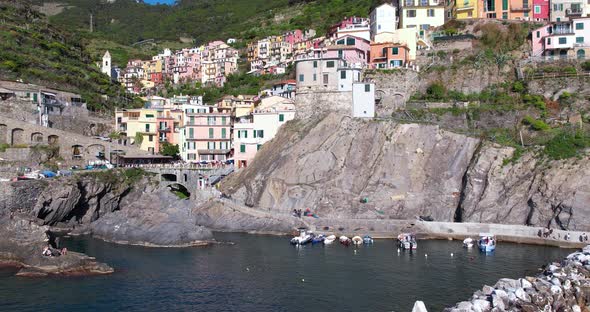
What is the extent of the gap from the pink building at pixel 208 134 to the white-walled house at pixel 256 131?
3.87 m

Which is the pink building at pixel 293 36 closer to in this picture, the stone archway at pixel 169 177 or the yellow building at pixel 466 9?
the yellow building at pixel 466 9

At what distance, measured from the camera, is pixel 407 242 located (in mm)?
49281

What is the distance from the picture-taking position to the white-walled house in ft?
226

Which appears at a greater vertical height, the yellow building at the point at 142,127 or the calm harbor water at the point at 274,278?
the yellow building at the point at 142,127

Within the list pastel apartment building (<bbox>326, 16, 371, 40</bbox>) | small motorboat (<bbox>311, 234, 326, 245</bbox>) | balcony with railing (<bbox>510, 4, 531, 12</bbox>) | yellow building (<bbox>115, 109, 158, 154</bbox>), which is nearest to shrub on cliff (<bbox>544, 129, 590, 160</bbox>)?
small motorboat (<bbox>311, 234, 326, 245</bbox>)

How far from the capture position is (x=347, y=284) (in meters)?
39.3

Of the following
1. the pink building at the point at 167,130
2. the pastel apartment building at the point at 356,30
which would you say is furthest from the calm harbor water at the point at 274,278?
the pastel apartment building at the point at 356,30

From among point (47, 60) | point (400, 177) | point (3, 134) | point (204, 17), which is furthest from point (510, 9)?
point (204, 17)

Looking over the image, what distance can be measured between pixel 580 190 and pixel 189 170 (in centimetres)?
3823

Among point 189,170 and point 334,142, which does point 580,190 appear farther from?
point 189,170

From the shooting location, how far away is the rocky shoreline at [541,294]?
101 feet

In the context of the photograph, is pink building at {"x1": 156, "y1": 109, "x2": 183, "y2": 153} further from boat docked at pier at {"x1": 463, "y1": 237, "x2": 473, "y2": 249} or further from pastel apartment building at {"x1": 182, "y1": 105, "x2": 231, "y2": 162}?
boat docked at pier at {"x1": 463, "y1": 237, "x2": 473, "y2": 249}

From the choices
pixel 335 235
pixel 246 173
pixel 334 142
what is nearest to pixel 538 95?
pixel 334 142

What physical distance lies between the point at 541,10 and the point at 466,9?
864 cm
